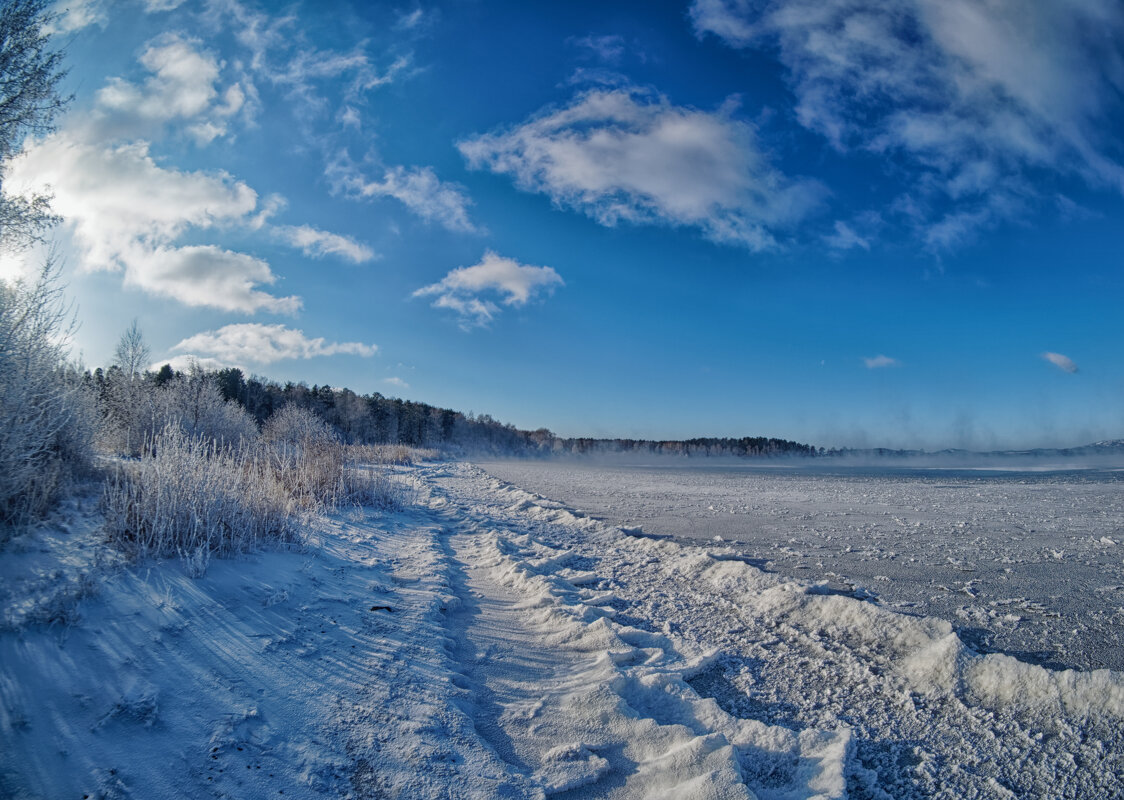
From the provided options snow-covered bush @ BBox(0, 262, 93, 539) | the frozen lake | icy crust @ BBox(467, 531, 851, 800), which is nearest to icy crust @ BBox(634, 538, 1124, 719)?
the frozen lake

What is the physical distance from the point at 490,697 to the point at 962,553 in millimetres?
8324

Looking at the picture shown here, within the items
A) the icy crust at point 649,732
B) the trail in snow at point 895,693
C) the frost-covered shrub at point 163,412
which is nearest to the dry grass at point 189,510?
the icy crust at point 649,732

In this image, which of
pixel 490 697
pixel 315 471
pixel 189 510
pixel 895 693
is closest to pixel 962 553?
pixel 895 693

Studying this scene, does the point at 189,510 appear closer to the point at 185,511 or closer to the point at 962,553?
the point at 185,511

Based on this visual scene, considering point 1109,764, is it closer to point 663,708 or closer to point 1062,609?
point 663,708

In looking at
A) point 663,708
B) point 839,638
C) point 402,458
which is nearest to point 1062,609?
point 839,638

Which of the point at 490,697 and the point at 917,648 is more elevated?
the point at 917,648

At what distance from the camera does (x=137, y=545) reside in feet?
16.0

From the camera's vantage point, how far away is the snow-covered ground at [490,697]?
274 cm

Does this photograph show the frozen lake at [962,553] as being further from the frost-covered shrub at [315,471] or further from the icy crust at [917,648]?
the frost-covered shrub at [315,471]

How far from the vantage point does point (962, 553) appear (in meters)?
8.16

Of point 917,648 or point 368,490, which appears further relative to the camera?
point 368,490

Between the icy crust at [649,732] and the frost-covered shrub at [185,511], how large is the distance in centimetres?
378

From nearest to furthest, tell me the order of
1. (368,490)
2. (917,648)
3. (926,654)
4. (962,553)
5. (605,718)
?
1. (605,718)
2. (926,654)
3. (917,648)
4. (962,553)
5. (368,490)
